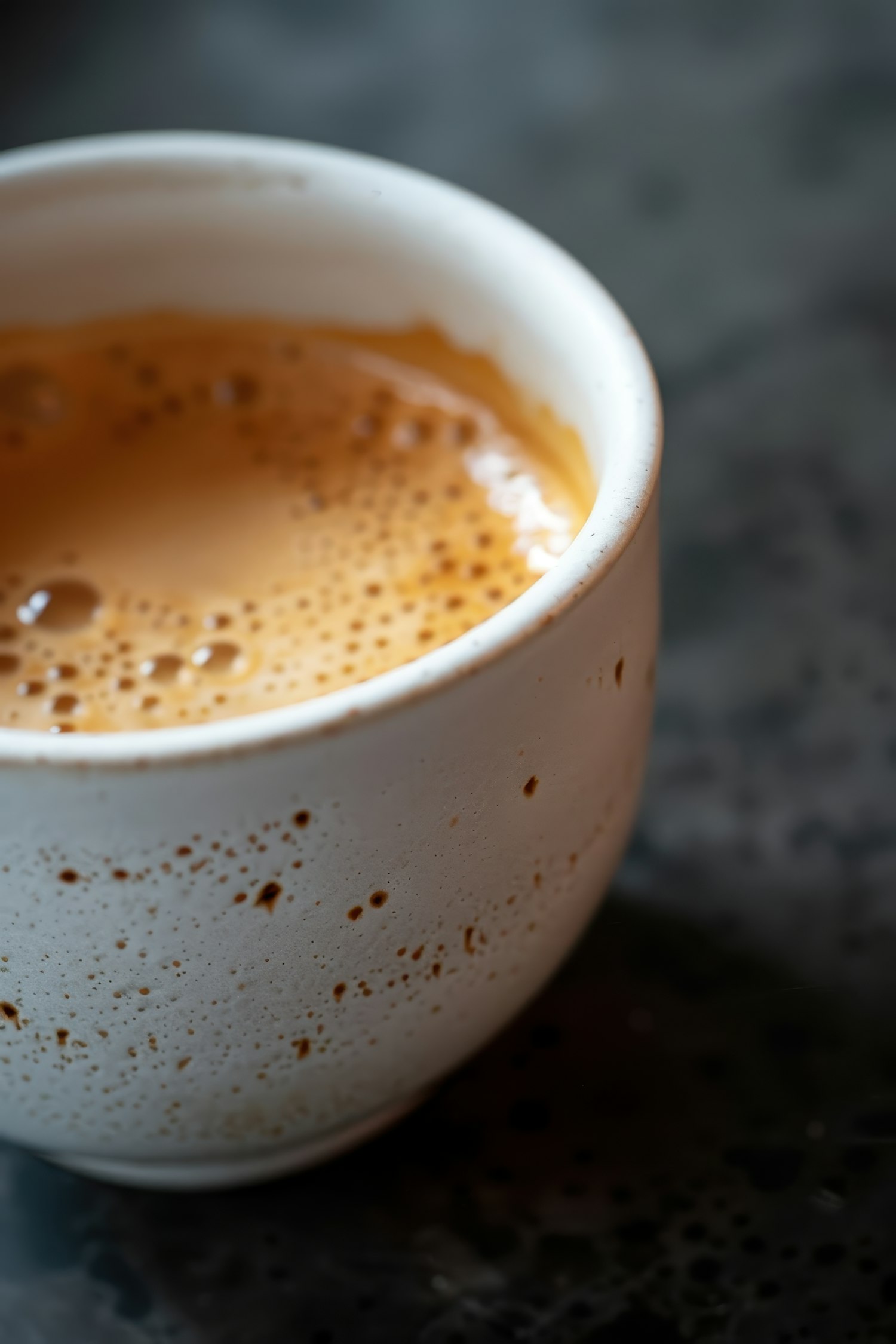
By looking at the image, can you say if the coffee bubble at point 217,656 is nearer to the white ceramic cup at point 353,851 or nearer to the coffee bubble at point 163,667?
the coffee bubble at point 163,667

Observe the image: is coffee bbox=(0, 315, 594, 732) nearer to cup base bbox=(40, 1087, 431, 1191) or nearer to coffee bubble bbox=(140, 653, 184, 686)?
coffee bubble bbox=(140, 653, 184, 686)

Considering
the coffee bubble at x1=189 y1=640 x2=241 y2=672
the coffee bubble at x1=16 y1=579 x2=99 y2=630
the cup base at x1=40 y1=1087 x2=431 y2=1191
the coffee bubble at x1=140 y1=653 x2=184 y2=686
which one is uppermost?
the coffee bubble at x1=189 y1=640 x2=241 y2=672

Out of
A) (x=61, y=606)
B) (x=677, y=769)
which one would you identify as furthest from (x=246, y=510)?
(x=677, y=769)

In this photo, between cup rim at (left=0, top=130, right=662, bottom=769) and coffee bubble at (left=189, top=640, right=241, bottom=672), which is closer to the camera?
cup rim at (left=0, top=130, right=662, bottom=769)

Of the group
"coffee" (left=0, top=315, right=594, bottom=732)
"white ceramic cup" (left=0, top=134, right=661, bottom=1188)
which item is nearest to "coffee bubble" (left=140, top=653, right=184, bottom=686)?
"coffee" (left=0, top=315, right=594, bottom=732)

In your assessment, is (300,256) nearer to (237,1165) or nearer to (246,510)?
(246,510)

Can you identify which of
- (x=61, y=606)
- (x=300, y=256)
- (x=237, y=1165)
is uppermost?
(x=300, y=256)

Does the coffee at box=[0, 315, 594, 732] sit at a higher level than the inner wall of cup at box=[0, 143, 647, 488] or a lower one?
lower

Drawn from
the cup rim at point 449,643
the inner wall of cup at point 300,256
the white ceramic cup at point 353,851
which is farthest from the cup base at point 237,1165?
the inner wall of cup at point 300,256
